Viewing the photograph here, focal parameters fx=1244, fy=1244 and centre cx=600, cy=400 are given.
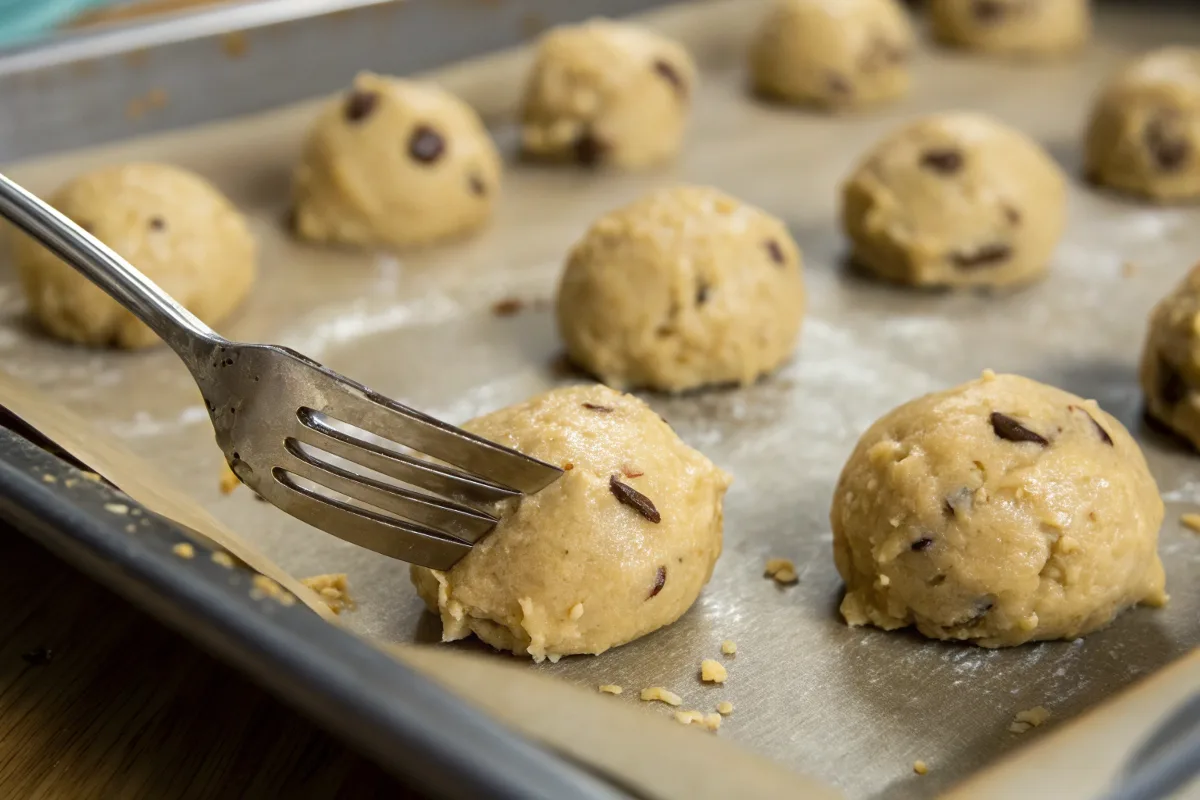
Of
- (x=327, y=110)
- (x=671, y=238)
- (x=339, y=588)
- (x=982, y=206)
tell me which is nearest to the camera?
(x=339, y=588)

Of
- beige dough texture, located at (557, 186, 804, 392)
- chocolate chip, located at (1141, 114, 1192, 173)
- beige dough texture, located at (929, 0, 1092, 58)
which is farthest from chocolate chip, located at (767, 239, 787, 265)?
beige dough texture, located at (929, 0, 1092, 58)

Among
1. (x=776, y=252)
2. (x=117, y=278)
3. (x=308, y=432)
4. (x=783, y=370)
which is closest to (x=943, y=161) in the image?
(x=776, y=252)

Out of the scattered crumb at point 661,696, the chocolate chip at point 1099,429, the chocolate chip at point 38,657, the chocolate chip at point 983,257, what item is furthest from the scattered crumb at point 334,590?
the chocolate chip at point 983,257

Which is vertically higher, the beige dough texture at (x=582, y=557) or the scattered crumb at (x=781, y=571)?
the beige dough texture at (x=582, y=557)

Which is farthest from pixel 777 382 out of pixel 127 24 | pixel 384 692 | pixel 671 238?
pixel 127 24

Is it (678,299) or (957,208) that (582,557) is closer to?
(678,299)

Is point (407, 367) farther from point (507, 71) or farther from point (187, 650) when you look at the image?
point (507, 71)

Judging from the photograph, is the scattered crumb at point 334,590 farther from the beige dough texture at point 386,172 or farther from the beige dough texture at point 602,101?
the beige dough texture at point 602,101
